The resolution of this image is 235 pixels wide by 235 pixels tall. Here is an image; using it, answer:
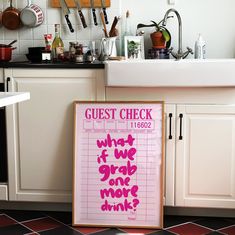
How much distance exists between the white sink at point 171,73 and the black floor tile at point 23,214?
3.21 feet

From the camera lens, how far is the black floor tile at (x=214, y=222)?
2.89m

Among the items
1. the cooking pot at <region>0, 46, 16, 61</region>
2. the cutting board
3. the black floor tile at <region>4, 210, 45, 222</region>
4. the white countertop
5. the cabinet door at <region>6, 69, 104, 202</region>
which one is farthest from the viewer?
the cutting board

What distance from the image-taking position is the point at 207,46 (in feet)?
11.2

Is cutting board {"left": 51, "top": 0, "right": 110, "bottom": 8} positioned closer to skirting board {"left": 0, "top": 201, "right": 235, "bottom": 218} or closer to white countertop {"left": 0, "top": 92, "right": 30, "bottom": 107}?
skirting board {"left": 0, "top": 201, "right": 235, "bottom": 218}

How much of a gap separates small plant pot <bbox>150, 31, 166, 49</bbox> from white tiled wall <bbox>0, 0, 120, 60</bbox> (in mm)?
318

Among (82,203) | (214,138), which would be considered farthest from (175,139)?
(82,203)

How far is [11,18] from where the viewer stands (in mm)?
3395

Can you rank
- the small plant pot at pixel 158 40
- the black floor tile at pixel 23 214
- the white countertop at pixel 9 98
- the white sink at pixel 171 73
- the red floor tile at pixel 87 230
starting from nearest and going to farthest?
the white countertop at pixel 9 98
the white sink at pixel 171 73
the red floor tile at pixel 87 230
the black floor tile at pixel 23 214
the small plant pot at pixel 158 40

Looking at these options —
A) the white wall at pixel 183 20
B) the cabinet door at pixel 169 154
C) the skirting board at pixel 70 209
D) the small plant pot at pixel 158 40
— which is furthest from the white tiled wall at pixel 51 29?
the skirting board at pixel 70 209

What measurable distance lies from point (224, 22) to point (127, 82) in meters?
1.02

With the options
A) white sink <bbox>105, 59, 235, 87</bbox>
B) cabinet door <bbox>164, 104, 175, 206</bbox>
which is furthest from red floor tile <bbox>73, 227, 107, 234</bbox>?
white sink <bbox>105, 59, 235, 87</bbox>

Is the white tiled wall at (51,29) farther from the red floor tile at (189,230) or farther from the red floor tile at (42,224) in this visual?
the red floor tile at (189,230)

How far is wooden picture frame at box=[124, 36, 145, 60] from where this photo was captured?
330cm

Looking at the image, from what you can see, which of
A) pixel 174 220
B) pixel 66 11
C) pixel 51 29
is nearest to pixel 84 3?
pixel 66 11
